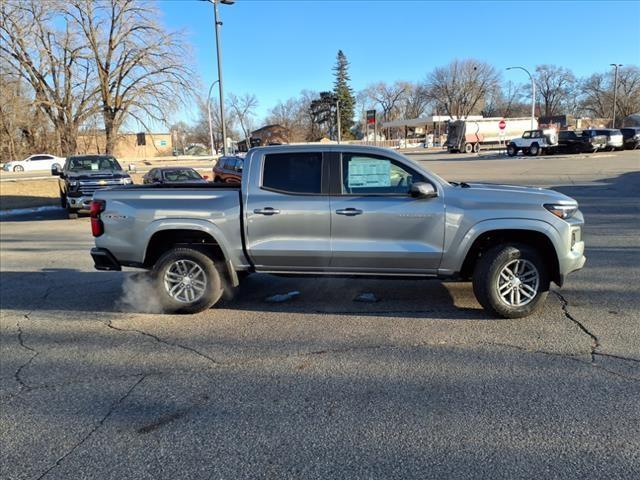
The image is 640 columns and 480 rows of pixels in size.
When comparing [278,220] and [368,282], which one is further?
[368,282]

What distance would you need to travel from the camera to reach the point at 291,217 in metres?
5.21

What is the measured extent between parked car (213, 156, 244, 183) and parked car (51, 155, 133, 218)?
4.94 metres

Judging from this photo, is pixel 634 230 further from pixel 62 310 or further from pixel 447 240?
pixel 62 310

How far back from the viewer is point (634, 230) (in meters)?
9.63

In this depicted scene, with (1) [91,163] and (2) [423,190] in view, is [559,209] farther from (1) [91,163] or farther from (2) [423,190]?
(1) [91,163]

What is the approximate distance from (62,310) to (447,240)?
4.67 metres

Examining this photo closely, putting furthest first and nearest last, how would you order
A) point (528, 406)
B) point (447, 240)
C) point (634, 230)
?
point (634, 230) < point (447, 240) < point (528, 406)

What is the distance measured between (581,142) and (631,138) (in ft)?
23.1

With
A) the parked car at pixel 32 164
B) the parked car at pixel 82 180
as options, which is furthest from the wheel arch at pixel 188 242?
the parked car at pixel 32 164

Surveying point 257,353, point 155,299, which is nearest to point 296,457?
point 257,353

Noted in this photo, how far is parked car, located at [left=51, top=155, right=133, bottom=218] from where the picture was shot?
14961 millimetres

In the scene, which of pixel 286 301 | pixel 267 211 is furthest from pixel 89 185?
pixel 267 211

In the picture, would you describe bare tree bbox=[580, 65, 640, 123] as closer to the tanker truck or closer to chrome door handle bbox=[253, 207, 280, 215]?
the tanker truck

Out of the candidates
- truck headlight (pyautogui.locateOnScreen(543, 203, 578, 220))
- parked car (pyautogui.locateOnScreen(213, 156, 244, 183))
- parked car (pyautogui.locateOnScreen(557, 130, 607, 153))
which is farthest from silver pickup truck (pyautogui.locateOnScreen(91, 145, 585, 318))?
parked car (pyautogui.locateOnScreen(557, 130, 607, 153))
